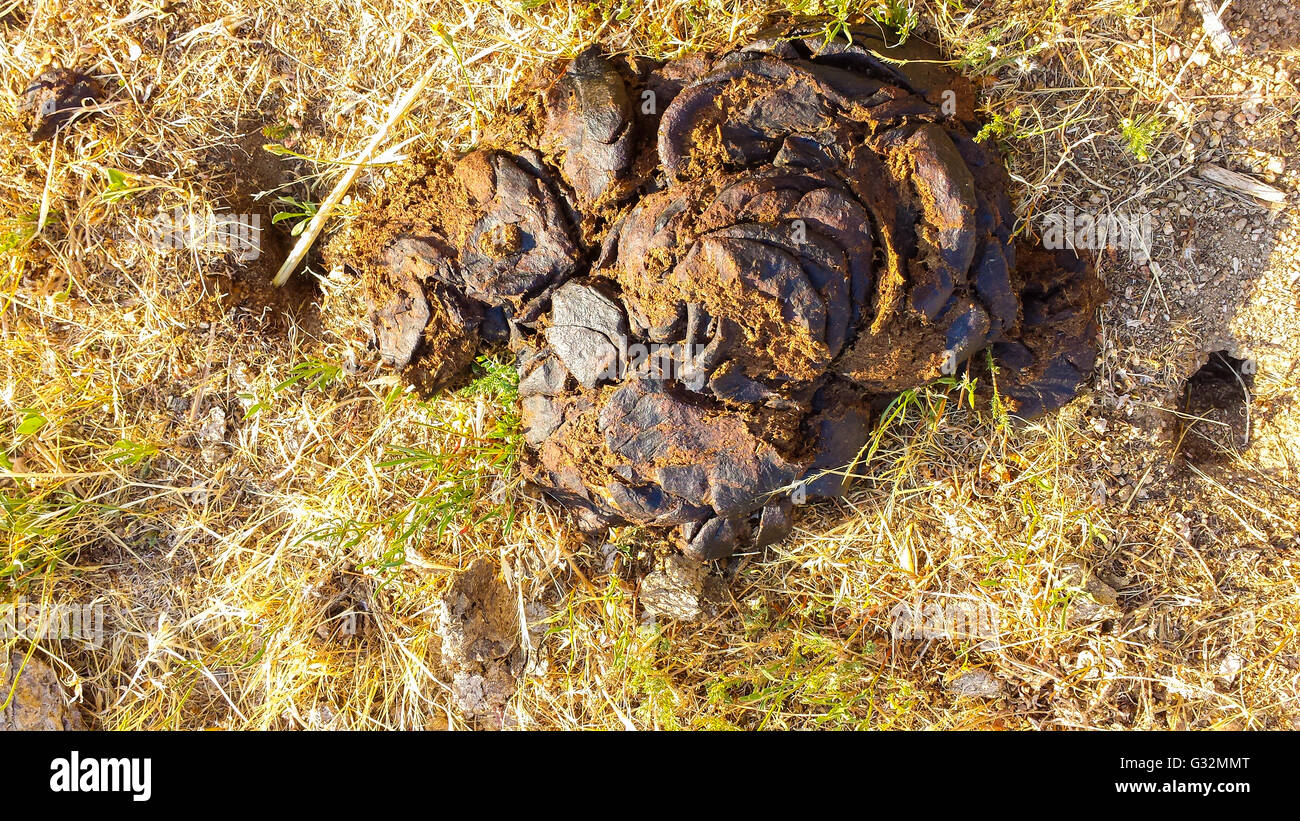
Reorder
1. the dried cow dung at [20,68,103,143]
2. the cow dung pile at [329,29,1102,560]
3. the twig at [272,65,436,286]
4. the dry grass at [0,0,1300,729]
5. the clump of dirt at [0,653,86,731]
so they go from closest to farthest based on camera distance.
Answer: the cow dung pile at [329,29,1102,560]
the dry grass at [0,0,1300,729]
the twig at [272,65,436,286]
the dried cow dung at [20,68,103,143]
the clump of dirt at [0,653,86,731]

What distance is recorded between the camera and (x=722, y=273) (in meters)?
2.22

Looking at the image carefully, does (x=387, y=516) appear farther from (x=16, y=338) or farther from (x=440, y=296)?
(x=16, y=338)

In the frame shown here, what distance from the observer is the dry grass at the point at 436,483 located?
2.93m

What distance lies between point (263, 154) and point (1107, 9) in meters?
3.57

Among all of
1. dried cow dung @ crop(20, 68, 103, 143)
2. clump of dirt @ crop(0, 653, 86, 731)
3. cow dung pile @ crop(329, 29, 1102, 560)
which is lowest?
clump of dirt @ crop(0, 653, 86, 731)

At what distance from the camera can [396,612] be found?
11.1 feet

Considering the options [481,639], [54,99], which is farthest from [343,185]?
[481,639]

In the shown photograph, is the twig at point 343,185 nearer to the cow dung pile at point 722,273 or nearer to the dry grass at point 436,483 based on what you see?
the dry grass at point 436,483

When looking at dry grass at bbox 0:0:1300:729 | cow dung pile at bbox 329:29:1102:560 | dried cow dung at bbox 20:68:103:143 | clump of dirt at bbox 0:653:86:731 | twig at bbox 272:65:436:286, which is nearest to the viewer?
cow dung pile at bbox 329:29:1102:560

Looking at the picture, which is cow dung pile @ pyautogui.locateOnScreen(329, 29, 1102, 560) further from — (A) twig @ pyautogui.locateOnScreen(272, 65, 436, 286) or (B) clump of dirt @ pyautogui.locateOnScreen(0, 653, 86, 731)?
(B) clump of dirt @ pyautogui.locateOnScreen(0, 653, 86, 731)

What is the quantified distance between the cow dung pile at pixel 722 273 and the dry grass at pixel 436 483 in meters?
0.31

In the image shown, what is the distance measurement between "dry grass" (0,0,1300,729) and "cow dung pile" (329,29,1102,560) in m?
0.31

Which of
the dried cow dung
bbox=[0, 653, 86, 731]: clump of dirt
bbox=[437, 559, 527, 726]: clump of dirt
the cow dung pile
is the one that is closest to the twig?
the cow dung pile

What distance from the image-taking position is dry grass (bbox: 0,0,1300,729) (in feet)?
9.61
